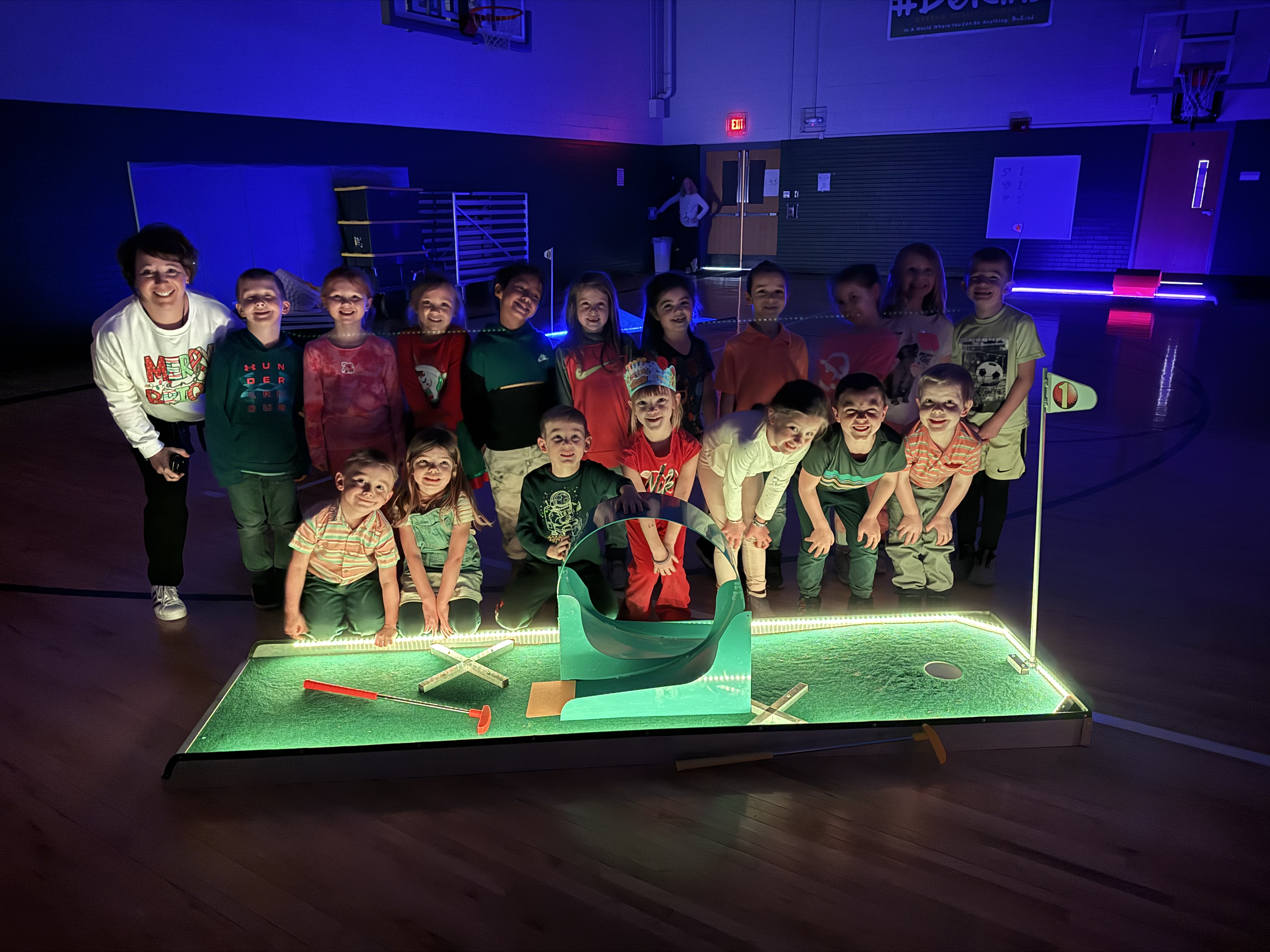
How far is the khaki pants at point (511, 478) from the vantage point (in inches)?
127

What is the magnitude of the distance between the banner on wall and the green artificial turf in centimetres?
1259

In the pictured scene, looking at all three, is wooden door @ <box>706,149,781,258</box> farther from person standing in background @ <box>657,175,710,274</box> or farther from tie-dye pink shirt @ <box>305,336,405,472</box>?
tie-dye pink shirt @ <box>305,336,405,472</box>

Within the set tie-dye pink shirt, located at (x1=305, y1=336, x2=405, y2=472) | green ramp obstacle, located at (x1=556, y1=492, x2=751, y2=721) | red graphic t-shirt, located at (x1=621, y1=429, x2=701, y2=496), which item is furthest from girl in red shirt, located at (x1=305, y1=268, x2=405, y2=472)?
green ramp obstacle, located at (x1=556, y1=492, x2=751, y2=721)

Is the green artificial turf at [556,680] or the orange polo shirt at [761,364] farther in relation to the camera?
the orange polo shirt at [761,364]

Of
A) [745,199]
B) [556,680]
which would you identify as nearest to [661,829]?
[556,680]

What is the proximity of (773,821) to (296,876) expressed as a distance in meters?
1.16

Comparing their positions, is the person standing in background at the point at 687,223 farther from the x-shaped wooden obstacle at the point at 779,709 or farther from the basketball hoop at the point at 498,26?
the x-shaped wooden obstacle at the point at 779,709

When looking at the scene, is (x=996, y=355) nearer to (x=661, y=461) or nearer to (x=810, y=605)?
(x=810, y=605)

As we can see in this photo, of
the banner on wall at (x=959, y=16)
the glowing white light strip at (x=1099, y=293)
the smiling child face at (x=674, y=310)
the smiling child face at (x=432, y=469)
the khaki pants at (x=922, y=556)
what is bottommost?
the khaki pants at (x=922, y=556)

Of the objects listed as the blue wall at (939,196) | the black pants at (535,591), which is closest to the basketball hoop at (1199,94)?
the blue wall at (939,196)

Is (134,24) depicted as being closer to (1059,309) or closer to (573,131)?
(573,131)

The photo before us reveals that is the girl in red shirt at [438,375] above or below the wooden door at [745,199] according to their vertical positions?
below

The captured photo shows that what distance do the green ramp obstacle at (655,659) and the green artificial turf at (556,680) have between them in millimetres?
55

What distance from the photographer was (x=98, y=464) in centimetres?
495
